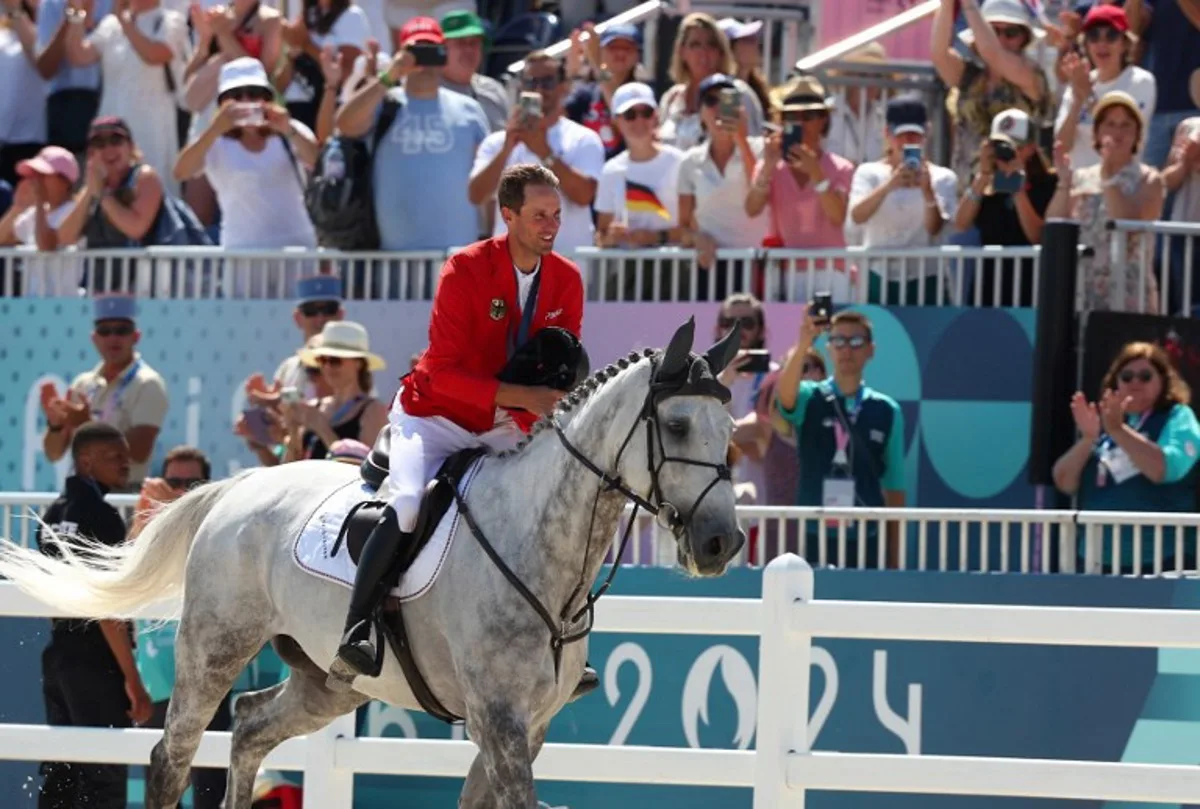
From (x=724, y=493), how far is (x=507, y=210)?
1.46m

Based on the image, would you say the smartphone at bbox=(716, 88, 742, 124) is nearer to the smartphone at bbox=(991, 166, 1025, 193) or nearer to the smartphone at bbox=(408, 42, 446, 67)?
the smartphone at bbox=(991, 166, 1025, 193)

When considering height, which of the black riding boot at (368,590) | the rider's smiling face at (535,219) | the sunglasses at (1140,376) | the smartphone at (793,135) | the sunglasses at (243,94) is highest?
the sunglasses at (243,94)

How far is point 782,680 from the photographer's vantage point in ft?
28.6

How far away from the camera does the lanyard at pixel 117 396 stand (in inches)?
508

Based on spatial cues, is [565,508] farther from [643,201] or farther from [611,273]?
[643,201]

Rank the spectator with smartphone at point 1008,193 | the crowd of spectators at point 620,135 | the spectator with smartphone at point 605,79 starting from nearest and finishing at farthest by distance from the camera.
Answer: the spectator with smartphone at point 1008,193 → the crowd of spectators at point 620,135 → the spectator with smartphone at point 605,79

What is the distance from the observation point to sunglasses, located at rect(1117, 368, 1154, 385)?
10805 mm

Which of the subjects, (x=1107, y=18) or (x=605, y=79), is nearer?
(x=1107, y=18)

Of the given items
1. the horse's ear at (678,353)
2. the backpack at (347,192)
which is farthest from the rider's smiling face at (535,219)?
the backpack at (347,192)

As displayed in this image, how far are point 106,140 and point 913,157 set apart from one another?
4839mm

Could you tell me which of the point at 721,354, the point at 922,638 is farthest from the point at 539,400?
the point at 922,638

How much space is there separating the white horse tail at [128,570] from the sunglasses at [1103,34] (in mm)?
5767

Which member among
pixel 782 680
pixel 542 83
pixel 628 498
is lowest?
pixel 782 680

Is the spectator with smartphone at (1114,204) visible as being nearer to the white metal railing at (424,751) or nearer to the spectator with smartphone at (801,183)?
the spectator with smartphone at (801,183)
